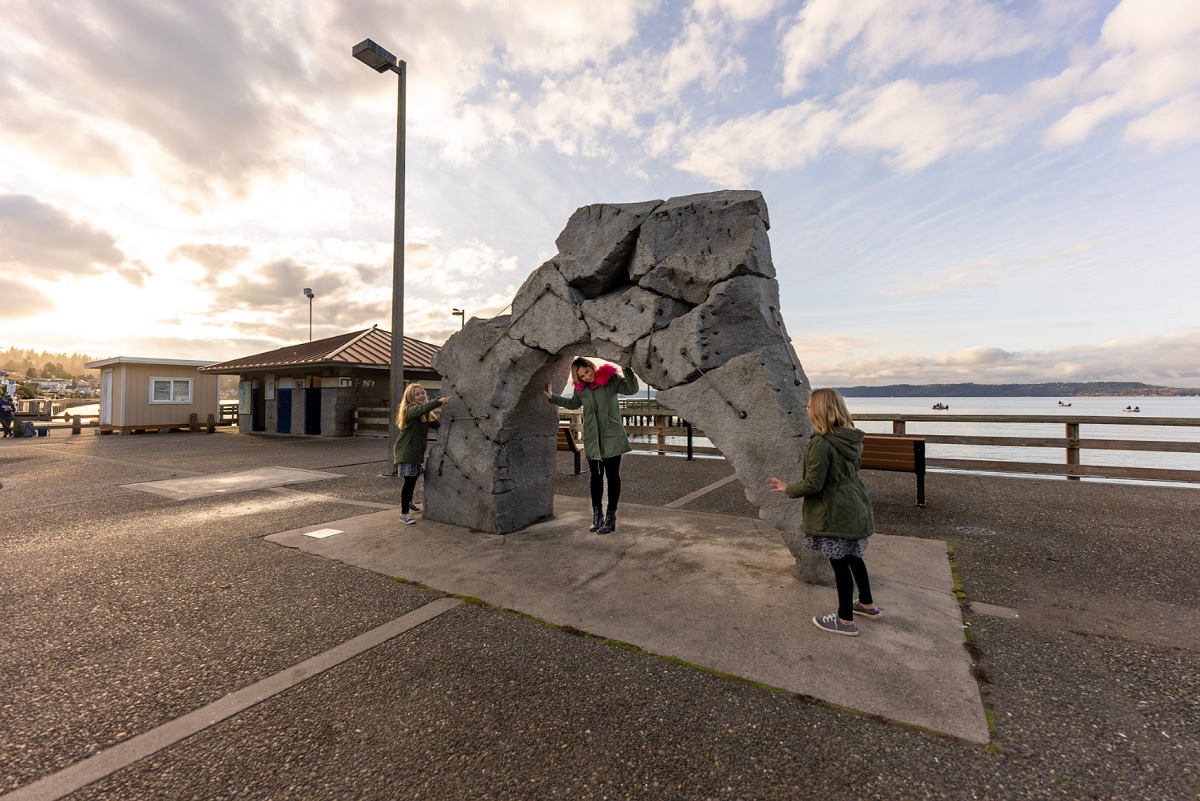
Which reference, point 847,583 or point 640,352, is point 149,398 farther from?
point 847,583

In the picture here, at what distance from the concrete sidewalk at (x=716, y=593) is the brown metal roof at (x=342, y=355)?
12495mm

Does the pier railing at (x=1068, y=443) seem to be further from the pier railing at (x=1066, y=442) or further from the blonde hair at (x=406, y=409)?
the blonde hair at (x=406, y=409)

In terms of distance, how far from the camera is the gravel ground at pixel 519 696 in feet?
6.30

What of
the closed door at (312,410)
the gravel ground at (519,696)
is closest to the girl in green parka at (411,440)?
the gravel ground at (519,696)

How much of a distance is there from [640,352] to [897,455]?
13.5 feet

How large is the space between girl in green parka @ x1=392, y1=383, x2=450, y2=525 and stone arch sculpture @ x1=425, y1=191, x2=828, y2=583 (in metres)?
0.19

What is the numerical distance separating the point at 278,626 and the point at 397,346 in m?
6.45

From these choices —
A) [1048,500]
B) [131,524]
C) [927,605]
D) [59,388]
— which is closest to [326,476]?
[131,524]

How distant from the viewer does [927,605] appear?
11.0ft

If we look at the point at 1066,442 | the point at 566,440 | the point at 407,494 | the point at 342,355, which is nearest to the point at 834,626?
the point at 407,494

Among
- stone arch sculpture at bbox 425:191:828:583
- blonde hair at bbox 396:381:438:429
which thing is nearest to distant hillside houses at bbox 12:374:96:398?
blonde hair at bbox 396:381:438:429

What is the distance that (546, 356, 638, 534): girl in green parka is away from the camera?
16.2ft

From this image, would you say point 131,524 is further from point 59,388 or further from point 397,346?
point 59,388

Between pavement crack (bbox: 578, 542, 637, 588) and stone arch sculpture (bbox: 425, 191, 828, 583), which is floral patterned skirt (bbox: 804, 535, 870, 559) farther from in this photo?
pavement crack (bbox: 578, 542, 637, 588)
